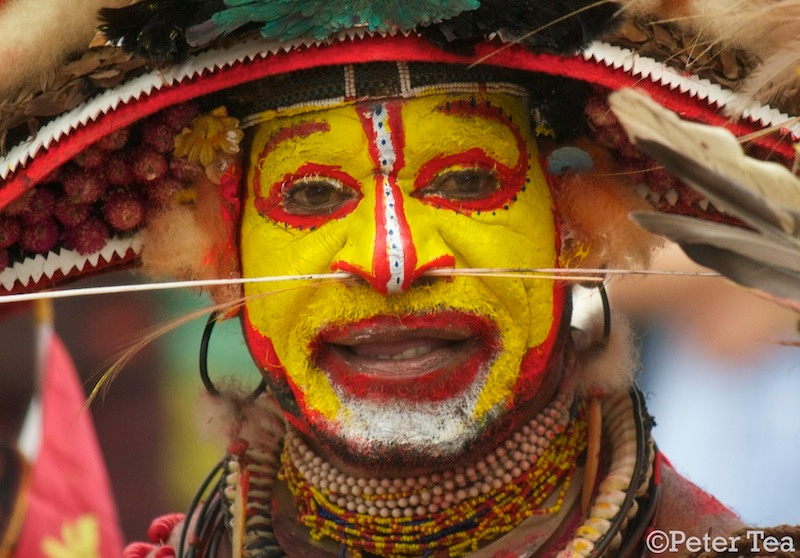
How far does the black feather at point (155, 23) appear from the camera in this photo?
9.01 feet

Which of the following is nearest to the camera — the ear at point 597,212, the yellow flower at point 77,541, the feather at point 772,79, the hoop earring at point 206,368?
the feather at point 772,79

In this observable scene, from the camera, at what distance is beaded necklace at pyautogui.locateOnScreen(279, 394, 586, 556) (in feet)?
9.94

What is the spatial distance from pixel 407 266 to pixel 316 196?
13.8 inches

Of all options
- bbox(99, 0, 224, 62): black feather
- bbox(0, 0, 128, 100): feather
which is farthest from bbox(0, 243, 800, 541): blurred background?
bbox(99, 0, 224, 62): black feather

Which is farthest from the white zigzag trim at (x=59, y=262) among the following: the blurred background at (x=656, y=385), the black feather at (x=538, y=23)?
the blurred background at (x=656, y=385)

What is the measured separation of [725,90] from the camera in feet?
8.95

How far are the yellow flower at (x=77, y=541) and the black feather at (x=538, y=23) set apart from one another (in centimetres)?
242

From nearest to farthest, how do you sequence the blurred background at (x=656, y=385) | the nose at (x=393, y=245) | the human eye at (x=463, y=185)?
the nose at (x=393, y=245), the human eye at (x=463, y=185), the blurred background at (x=656, y=385)

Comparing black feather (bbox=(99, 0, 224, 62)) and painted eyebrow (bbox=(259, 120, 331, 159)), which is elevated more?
black feather (bbox=(99, 0, 224, 62))

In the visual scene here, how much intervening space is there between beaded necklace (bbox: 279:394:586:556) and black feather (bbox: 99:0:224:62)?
3.70ft

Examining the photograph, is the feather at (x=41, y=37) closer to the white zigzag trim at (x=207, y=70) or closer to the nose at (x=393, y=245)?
the white zigzag trim at (x=207, y=70)

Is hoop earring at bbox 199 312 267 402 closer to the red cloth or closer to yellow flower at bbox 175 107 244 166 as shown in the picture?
yellow flower at bbox 175 107 244 166

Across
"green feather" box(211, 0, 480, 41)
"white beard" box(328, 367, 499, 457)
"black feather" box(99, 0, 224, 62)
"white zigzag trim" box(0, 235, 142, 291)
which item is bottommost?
"white beard" box(328, 367, 499, 457)

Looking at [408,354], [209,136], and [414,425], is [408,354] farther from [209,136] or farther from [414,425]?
[209,136]
